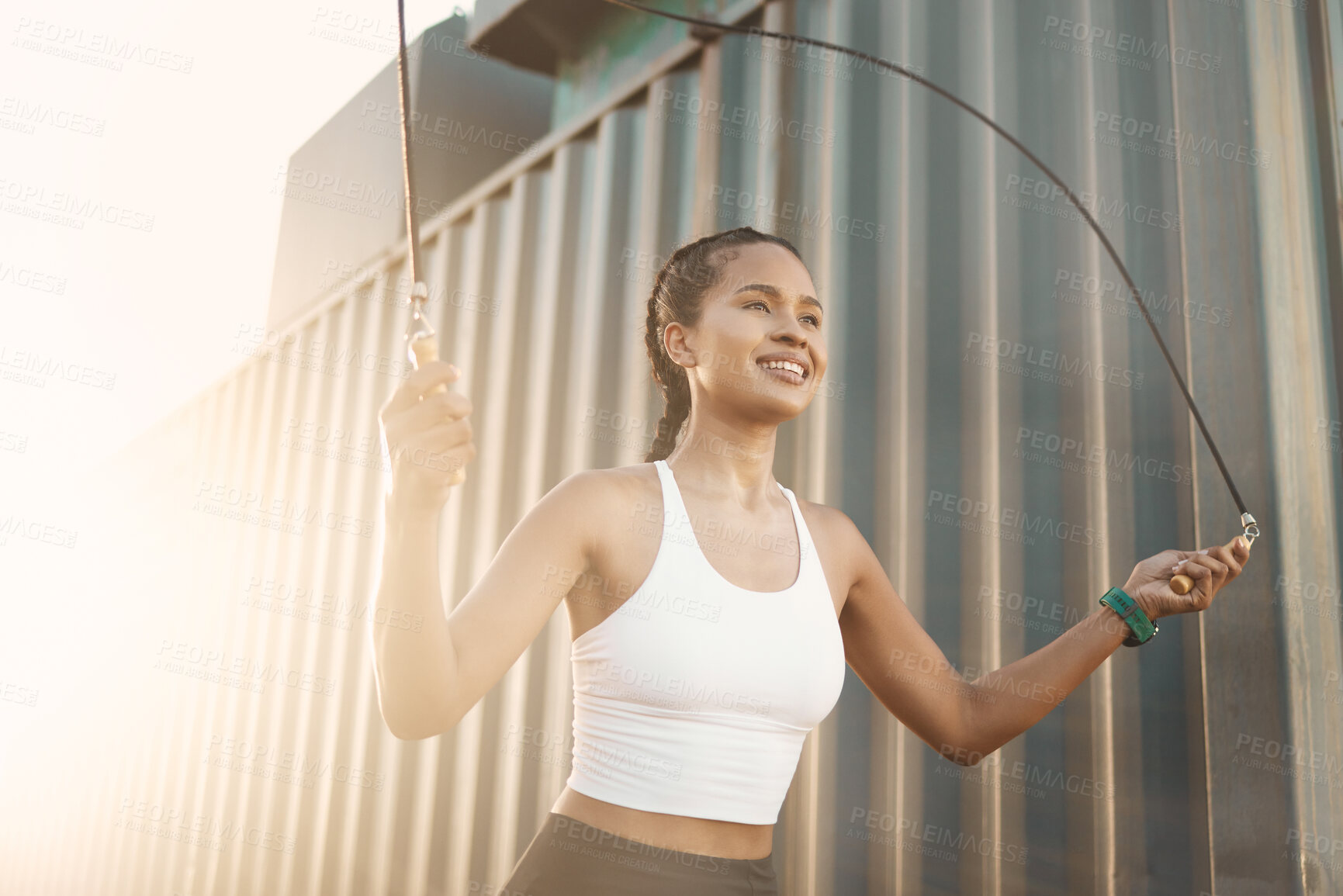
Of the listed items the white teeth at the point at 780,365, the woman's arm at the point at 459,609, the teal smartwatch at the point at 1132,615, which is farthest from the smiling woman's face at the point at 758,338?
the teal smartwatch at the point at 1132,615

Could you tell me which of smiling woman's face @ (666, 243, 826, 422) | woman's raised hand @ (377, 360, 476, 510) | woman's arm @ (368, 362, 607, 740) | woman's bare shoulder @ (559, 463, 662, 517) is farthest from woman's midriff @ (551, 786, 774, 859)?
smiling woman's face @ (666, 243, 826, 422)

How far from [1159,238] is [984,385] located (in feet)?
1.57

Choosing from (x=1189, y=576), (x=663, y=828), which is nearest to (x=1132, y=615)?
(x=1189, y=576)

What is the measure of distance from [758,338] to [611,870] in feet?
3.00

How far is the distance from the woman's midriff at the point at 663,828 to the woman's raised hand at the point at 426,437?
0.58 meters

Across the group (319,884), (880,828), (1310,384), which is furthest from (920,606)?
(319,884)

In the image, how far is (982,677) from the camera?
1.78m

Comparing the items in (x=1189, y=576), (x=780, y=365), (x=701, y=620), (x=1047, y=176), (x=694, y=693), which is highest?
(x=1047, y=176)

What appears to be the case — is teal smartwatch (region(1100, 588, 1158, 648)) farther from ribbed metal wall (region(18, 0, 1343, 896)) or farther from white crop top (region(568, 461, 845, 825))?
white crop top (region(568, 461, 845, 825))

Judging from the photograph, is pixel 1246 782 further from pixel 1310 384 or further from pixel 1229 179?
pixel 1229 179

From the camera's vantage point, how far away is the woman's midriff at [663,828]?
139 cm

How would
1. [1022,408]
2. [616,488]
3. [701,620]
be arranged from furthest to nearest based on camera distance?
[1022,408] < [616,488] < [701,620]

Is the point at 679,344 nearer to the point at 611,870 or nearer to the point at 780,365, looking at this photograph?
the point at 780,365

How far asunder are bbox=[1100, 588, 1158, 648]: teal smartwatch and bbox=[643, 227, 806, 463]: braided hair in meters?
0.85
